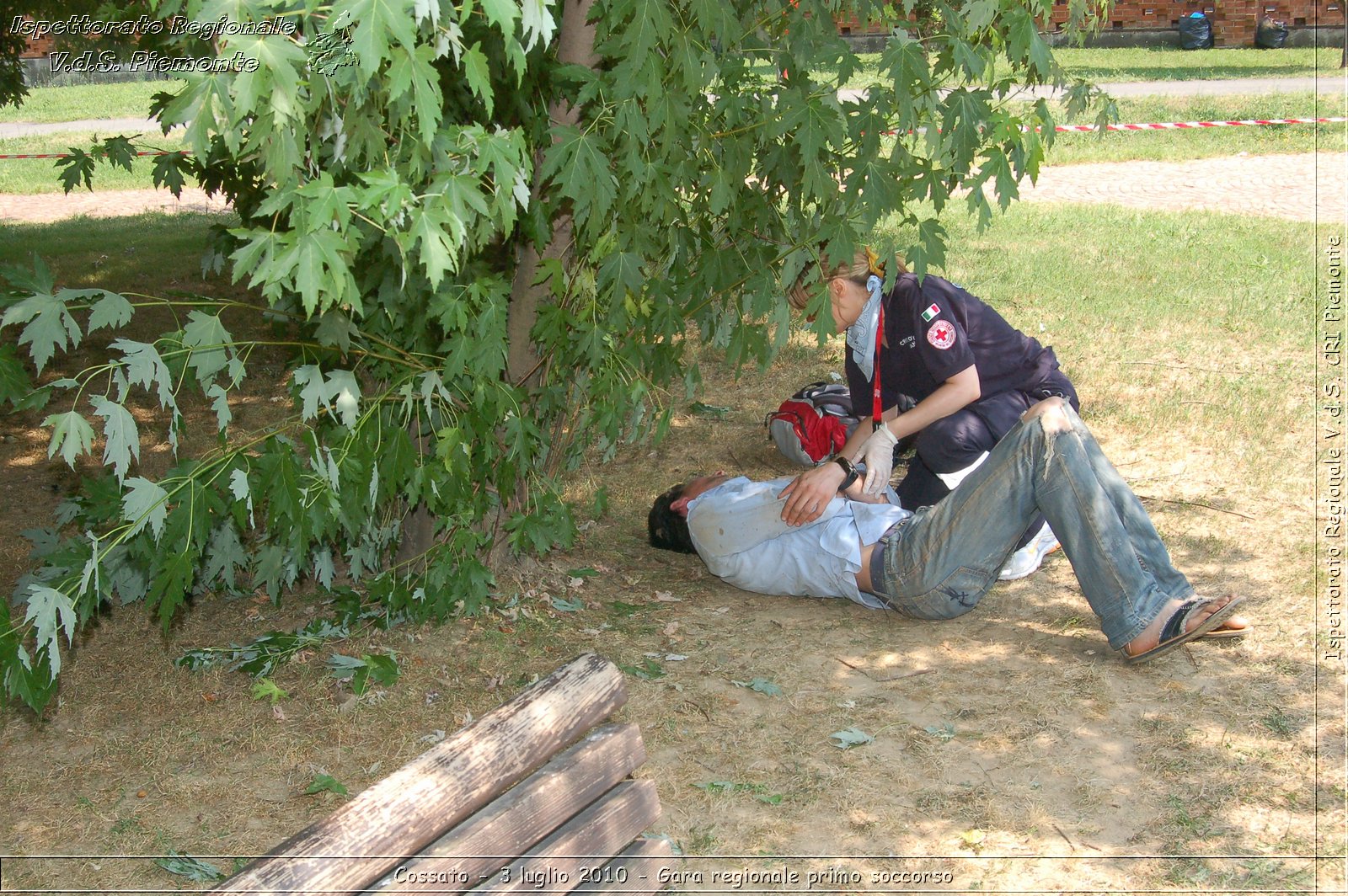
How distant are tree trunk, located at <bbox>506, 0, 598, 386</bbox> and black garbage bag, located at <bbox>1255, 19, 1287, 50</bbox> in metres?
24.1

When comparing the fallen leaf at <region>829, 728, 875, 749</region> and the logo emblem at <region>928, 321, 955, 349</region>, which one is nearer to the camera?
the fallen leaf at <region>829, 728, 875, 749</region>

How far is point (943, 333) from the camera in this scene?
443cm

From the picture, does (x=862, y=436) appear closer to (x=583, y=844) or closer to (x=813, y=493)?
Result: (x=813, y=493)

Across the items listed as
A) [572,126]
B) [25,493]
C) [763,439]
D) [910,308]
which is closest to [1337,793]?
[910,308]

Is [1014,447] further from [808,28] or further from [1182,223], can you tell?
[1182,223]

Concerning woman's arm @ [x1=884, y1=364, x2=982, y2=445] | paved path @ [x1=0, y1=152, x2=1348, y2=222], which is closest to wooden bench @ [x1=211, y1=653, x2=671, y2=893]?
woman's arm @ [x1=884, y1=364, x2=982, y2=445]

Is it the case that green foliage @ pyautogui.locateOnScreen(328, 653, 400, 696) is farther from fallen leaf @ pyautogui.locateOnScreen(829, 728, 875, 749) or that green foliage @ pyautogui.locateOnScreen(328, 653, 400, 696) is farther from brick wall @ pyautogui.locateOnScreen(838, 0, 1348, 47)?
brick wall @ pyautogui.locateOnScreen(838, 0, 1348, 47)

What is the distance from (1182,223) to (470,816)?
9010 mm

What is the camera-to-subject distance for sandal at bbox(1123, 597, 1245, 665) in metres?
3.72

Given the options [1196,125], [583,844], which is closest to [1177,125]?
[1196,125]

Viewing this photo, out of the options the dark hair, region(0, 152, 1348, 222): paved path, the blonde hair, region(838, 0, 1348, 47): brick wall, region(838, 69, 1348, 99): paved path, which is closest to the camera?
the blonde hair

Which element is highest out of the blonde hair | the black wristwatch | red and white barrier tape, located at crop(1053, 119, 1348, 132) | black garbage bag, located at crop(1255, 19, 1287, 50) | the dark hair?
black garbage bag, located at crop(1255, 19, 1287, 50)

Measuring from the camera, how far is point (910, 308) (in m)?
4.52

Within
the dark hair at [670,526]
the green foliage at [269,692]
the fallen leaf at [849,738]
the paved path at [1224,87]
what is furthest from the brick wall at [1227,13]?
the green foliage at [269,692]
